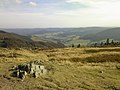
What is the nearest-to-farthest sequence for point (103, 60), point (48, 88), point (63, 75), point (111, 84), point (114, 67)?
point (48, 88), point (111, 84), point (63, 75), point (114, 67), point (103, 60)

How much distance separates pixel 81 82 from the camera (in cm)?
2691

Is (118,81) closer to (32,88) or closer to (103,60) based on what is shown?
(32,88)

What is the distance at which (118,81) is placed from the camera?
91.6 ft

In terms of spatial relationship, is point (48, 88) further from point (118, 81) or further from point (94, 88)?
point (118, 81)

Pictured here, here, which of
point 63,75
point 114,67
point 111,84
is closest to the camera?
point 111,84

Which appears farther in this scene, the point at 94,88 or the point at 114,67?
the point at 114,67

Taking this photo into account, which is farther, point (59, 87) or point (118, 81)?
point (118, 81)

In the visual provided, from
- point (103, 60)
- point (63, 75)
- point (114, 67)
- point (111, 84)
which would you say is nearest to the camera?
point (111, 84)

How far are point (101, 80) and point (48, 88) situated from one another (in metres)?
6.96

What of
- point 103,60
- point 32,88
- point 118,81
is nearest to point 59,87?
point 32,88

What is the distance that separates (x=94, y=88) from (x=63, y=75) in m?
5.24

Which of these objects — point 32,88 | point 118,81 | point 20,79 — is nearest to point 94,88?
point 118,81

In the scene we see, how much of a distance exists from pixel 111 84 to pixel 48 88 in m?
7.13

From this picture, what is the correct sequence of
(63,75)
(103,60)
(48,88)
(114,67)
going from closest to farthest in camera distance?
1. (48,88)
2. (63,75)
3. (114,67)
4. (103,60)
